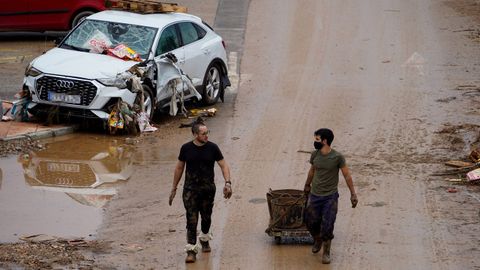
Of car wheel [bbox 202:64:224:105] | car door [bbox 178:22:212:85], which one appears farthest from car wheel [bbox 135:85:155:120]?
car wheel [bbox 202:64:224:105]

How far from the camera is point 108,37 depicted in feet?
57.2

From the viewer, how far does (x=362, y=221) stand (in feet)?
40.2

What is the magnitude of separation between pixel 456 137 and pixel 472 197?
306 centimetres

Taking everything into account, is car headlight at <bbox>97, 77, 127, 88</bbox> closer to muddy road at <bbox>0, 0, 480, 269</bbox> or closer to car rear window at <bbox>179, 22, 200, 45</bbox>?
muddy road at <bbox>0, 0, 480, 269</bbox>

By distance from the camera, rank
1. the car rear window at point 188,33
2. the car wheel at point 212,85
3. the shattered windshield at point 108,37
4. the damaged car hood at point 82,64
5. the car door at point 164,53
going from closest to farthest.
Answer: the damaged car hood at point 82,64 < the car door at point 164,53 < the shattered windshield at point 108,37 < the car rear window at point 188,33 < the car wheel at point 212,85

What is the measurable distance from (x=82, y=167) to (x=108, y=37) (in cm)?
344

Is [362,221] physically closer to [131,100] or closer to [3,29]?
[131,100]

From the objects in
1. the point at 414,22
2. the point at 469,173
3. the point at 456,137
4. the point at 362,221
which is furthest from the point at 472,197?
the point at 414,22

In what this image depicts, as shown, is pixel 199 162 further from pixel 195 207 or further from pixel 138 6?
pixel 138 6

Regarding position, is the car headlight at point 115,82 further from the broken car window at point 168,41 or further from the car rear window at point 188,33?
the car rear window at point 188,33

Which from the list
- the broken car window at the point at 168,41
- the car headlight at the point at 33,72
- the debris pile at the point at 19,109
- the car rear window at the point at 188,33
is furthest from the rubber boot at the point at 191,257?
the car rear window at the point at 188,33

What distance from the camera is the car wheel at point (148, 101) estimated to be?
16.6 metres

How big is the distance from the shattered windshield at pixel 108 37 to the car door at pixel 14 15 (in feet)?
16.6

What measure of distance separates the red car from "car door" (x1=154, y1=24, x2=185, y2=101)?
16.4ft
